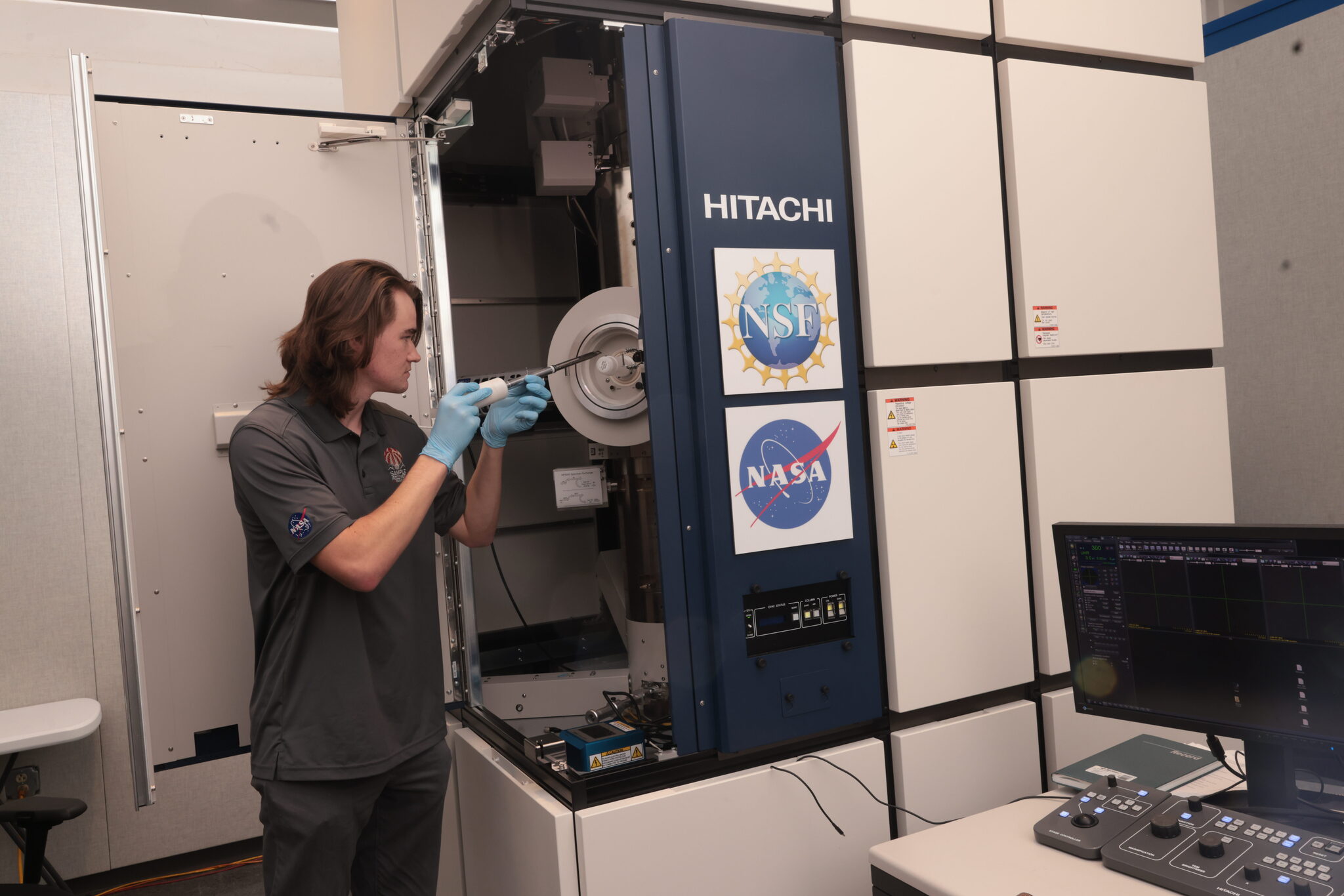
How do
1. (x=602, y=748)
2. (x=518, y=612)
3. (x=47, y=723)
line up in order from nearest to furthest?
(x=602, y=748)
(x=518, y=612)
(x=47, y=723)

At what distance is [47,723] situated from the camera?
264cm

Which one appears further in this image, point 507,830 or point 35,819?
→ point 35,819

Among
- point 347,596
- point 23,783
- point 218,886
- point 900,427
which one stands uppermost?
point 900,427

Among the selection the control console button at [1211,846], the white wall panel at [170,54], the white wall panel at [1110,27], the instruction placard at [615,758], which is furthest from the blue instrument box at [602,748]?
the white wall panel at [170,54]

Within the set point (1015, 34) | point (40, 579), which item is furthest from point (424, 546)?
point (40, 579)

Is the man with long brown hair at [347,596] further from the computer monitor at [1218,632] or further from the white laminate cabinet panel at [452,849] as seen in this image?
the computer monitor at [1218,632]

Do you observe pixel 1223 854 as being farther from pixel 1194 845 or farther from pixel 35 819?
pixel 35 819

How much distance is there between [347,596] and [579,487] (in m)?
0.57

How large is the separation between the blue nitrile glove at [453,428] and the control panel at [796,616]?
602 millimetres

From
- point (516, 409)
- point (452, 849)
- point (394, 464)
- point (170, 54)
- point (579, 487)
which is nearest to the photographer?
point (394, 464)

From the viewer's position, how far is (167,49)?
128 inches

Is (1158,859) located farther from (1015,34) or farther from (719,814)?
(1015,34)

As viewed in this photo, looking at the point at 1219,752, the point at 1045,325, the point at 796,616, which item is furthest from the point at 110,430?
the point at 1219,752

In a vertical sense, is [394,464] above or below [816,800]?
above
